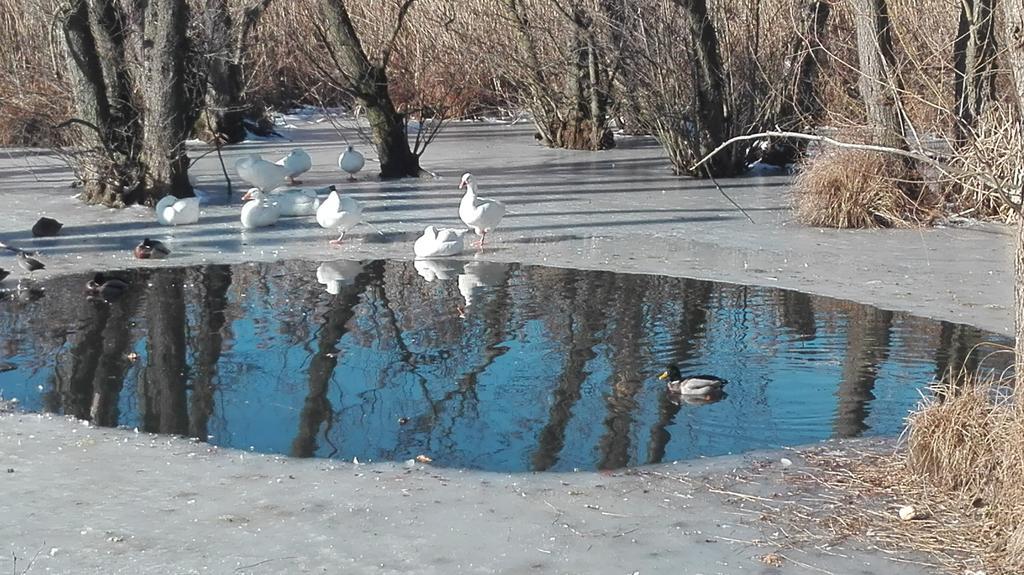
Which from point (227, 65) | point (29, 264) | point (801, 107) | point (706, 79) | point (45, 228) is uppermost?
point (227, 65)

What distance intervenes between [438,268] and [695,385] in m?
5.06

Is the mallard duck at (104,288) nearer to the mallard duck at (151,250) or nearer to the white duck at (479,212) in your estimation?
the mallard duck at (151,250)

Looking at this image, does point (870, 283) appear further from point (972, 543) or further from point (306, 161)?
point (306, 161)

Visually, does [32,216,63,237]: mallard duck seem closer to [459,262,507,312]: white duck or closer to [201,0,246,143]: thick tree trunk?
[459,262,507,312]: white duck

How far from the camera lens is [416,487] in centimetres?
629

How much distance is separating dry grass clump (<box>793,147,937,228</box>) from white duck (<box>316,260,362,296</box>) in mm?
5590

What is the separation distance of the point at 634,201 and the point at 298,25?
9.83m

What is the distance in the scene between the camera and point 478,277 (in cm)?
1209

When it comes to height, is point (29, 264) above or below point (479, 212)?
below

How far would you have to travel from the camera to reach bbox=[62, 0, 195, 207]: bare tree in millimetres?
16188

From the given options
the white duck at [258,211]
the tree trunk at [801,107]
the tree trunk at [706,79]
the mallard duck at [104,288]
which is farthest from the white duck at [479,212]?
the tree trunk at [801,107]

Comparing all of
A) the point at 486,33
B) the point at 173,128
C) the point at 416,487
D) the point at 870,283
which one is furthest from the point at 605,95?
the point at 416,487

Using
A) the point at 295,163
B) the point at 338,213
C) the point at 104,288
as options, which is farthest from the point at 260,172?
the point at 104,288

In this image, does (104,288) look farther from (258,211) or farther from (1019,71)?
(1019,71)
